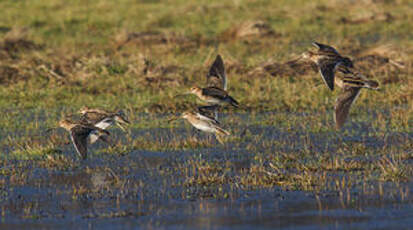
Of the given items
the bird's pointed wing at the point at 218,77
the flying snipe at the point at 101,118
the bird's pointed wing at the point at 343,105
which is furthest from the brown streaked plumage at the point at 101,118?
the bird's pointed wing at the point at 343,105

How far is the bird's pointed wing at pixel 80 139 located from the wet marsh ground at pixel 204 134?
0.32 metres

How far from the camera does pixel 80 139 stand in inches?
433

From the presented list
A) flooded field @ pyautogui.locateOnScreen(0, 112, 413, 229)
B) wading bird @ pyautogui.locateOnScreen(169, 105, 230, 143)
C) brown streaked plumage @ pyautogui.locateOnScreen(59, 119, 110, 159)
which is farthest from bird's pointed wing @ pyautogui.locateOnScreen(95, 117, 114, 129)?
wading bird @ pyautogui.locateOnScreen(169, 105, 230, 143)

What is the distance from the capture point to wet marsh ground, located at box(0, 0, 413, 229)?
29.7 ft

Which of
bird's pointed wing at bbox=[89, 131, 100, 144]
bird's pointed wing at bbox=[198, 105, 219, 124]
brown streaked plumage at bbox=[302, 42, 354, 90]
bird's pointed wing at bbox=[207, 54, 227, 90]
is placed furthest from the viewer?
bird's pointed wing at bbox=[207, 54, 227, 90]

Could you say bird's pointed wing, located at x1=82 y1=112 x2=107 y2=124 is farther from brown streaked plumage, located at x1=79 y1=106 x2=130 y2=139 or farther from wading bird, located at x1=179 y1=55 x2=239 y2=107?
wading bird, located at x1=179 y1=55 x2=239 y2=107

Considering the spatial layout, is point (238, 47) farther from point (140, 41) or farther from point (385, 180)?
point (385, 180)

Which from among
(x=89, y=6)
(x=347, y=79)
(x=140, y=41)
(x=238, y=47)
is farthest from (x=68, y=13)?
(x=347, y=79)

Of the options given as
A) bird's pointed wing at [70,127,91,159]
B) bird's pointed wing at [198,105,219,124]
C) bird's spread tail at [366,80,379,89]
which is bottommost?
bird's pointed wing at [70,127,91,159]

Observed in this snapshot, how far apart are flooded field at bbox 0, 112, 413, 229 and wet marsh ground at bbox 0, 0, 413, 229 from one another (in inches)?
0.9

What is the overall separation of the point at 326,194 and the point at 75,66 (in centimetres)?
1140

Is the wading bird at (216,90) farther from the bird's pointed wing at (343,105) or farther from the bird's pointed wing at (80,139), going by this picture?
the bird's pointed wing at (80,139)

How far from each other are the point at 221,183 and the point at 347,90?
2335 mm

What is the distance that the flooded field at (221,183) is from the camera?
866 centimetres
